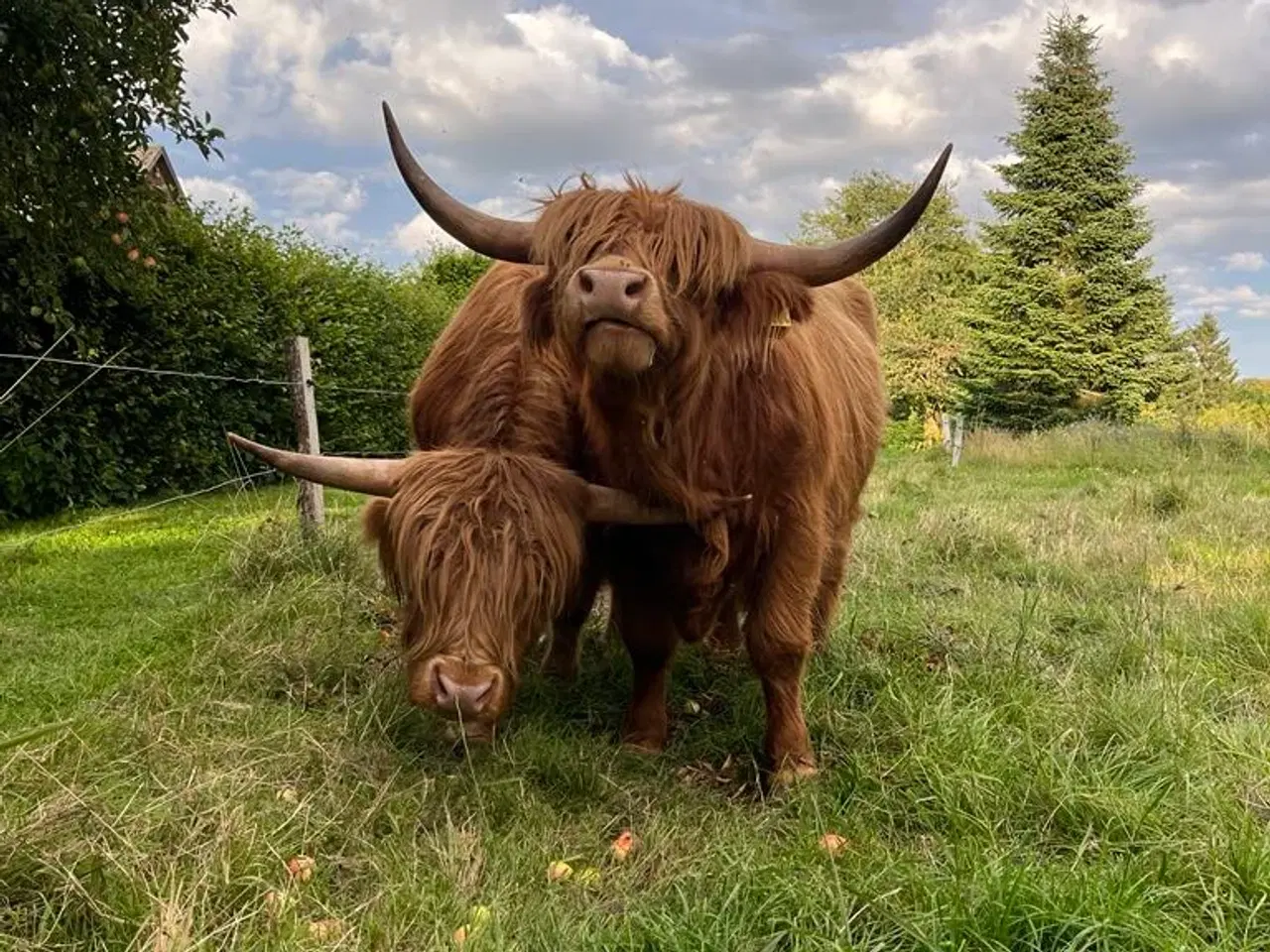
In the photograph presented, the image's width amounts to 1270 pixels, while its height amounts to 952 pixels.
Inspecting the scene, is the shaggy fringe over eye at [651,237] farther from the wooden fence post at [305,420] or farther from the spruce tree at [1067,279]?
the spruce tree at [1067,279]

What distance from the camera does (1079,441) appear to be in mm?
17609

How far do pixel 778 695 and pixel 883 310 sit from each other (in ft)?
120

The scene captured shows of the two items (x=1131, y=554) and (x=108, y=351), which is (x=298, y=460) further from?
(x=108, y=351)

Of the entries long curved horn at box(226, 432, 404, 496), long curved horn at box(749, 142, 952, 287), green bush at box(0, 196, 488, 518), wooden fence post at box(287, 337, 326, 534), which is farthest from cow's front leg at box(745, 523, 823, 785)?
green bush at box(0, 196, 488, 518)

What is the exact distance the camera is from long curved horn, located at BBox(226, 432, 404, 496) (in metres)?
3.63

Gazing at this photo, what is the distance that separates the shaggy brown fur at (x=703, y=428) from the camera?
2.91 meters

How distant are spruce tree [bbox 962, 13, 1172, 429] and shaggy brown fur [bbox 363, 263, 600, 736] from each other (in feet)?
87.9

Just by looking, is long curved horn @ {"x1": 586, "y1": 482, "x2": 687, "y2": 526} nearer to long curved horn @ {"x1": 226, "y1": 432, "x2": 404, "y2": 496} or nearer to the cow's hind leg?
long curved horn @ {"x1": 226, "y1": 432, "x2": 404, "y2": 496}

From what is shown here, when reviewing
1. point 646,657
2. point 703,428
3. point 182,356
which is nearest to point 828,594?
point 646,657

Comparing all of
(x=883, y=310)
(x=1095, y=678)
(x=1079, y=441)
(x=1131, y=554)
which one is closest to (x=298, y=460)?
(x=1095, y=678)

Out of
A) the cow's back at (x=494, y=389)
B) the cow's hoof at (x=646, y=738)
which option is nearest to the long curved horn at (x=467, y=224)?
the cow's back at (x=494, y=389)

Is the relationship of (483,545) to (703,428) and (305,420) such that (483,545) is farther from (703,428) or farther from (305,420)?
(305,420)

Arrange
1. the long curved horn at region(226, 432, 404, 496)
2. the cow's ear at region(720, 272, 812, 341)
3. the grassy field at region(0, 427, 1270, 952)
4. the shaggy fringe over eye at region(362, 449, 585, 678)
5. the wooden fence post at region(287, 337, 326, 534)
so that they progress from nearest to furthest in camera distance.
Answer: the grassy field at region(0, 427, 1270, 952), the cow's ear at region(720, 272, 812, 341), the shaggy fringe over eye at region(362, 449, 585, 678), the long curved horn at region(226, 432, 404, 496), the wooden fence post at region(287, 337, 326, 534)

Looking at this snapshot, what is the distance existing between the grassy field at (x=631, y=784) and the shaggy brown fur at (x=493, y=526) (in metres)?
0.39
